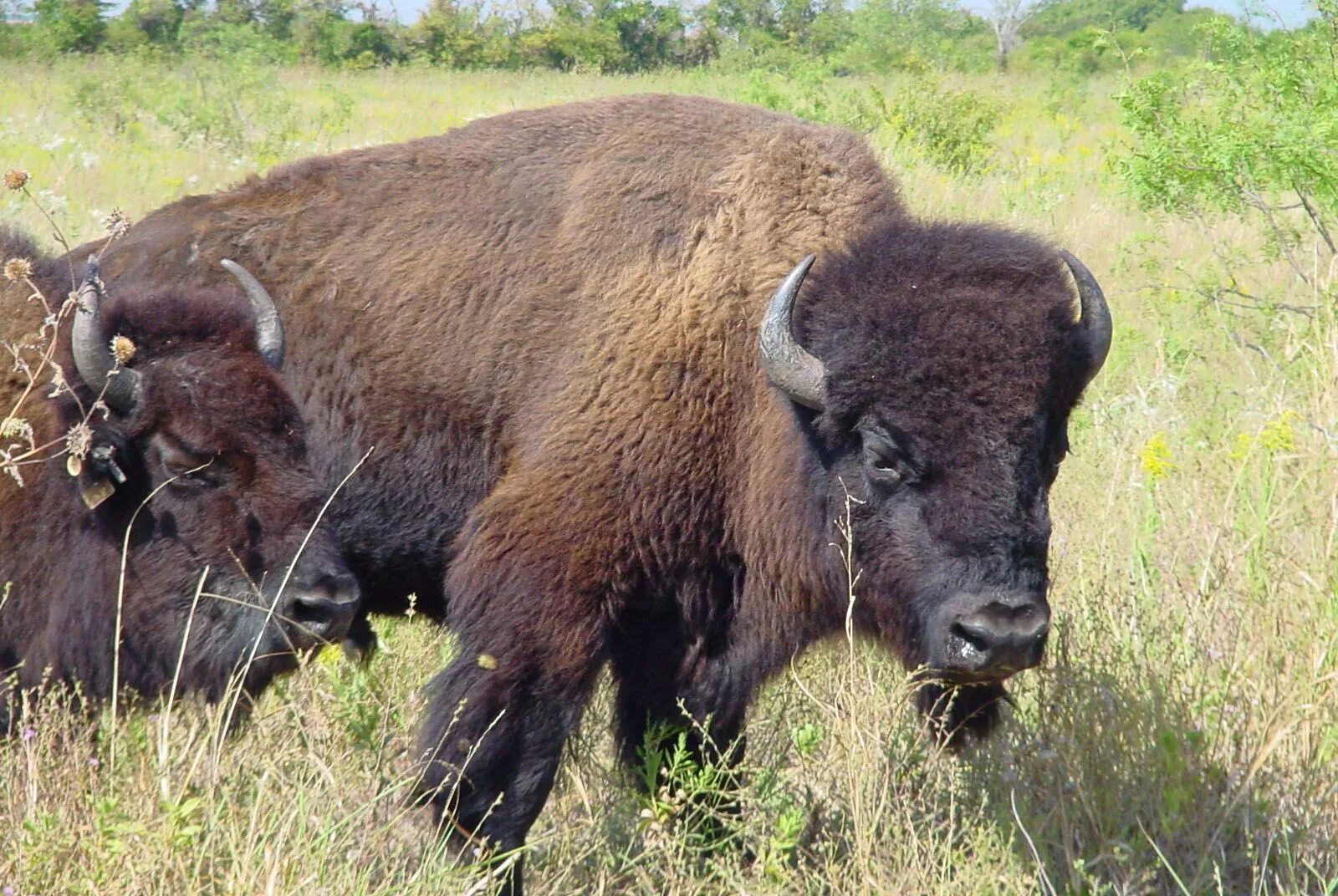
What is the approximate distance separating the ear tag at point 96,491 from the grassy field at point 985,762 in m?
0.64

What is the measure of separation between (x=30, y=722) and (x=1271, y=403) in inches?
202

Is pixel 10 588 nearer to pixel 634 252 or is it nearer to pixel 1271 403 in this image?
pixel 634 252

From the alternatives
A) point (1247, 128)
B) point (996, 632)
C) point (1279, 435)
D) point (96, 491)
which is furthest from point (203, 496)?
point (1247, 128)

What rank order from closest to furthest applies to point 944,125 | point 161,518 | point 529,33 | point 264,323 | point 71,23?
point 161,518, point 264,323, point 944,125, point 71,23, point 529,33

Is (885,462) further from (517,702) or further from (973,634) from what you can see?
(517,702)

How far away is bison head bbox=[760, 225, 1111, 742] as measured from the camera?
3643mm

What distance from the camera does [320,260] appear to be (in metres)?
4.98

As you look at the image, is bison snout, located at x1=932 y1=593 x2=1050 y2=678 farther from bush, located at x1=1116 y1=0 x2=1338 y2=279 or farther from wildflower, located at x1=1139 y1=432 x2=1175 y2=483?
bush, located at x1=1116 y1=0 x2=1338 y2=279

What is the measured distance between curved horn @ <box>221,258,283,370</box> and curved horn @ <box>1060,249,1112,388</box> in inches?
93.1

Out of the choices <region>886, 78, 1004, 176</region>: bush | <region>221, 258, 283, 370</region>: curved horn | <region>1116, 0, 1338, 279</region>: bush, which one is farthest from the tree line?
<region>221, 258, 283, 370</region>: curved horn

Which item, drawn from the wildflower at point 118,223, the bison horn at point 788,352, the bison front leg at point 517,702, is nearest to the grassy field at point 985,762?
the bison front leg at point 517,702

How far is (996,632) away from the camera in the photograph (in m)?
3.54

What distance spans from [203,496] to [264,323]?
61 cm

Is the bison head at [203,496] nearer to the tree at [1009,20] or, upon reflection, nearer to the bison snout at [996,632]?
the bison snout at [996,632]
